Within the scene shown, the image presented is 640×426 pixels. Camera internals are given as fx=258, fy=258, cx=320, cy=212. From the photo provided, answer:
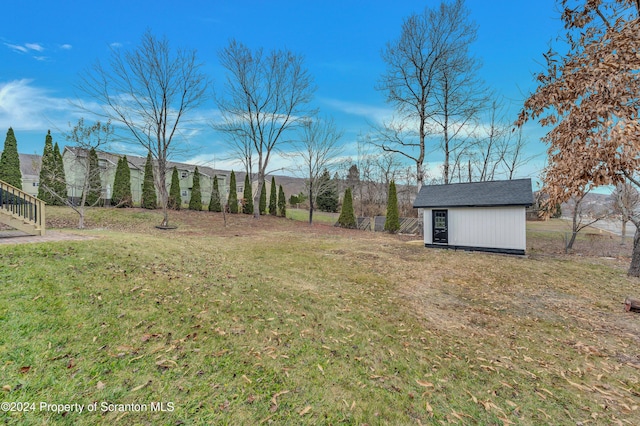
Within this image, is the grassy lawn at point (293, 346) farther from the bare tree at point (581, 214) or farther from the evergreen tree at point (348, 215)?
the evergreen tree at point (348, 215)

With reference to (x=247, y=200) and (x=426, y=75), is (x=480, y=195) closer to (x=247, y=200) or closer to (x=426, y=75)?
(x=426, y=75)

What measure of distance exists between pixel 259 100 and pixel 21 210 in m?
17.2

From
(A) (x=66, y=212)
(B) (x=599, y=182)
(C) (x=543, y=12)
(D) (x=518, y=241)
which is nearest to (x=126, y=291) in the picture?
(B) (x=599, y=182)

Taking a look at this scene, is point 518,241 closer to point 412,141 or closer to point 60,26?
point 412,141

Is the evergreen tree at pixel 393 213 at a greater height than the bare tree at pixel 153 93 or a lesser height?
lesser

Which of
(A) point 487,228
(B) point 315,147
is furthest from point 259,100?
(A) point 487,228

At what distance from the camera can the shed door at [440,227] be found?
11.3 metres

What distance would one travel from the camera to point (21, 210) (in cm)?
641

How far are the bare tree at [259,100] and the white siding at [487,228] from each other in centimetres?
1458

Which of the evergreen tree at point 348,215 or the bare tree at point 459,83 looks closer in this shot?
the bare tree at point 459,83

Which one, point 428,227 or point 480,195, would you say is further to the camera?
point 428,227

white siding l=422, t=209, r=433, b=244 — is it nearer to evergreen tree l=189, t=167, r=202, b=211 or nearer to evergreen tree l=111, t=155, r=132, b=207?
evergreen tree l=189, t=167, r=202, b=211

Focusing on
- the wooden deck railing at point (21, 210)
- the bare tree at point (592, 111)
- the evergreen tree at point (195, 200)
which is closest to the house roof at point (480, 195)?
the bare tree at point (592, 111)

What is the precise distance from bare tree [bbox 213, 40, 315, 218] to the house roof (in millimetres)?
13019
